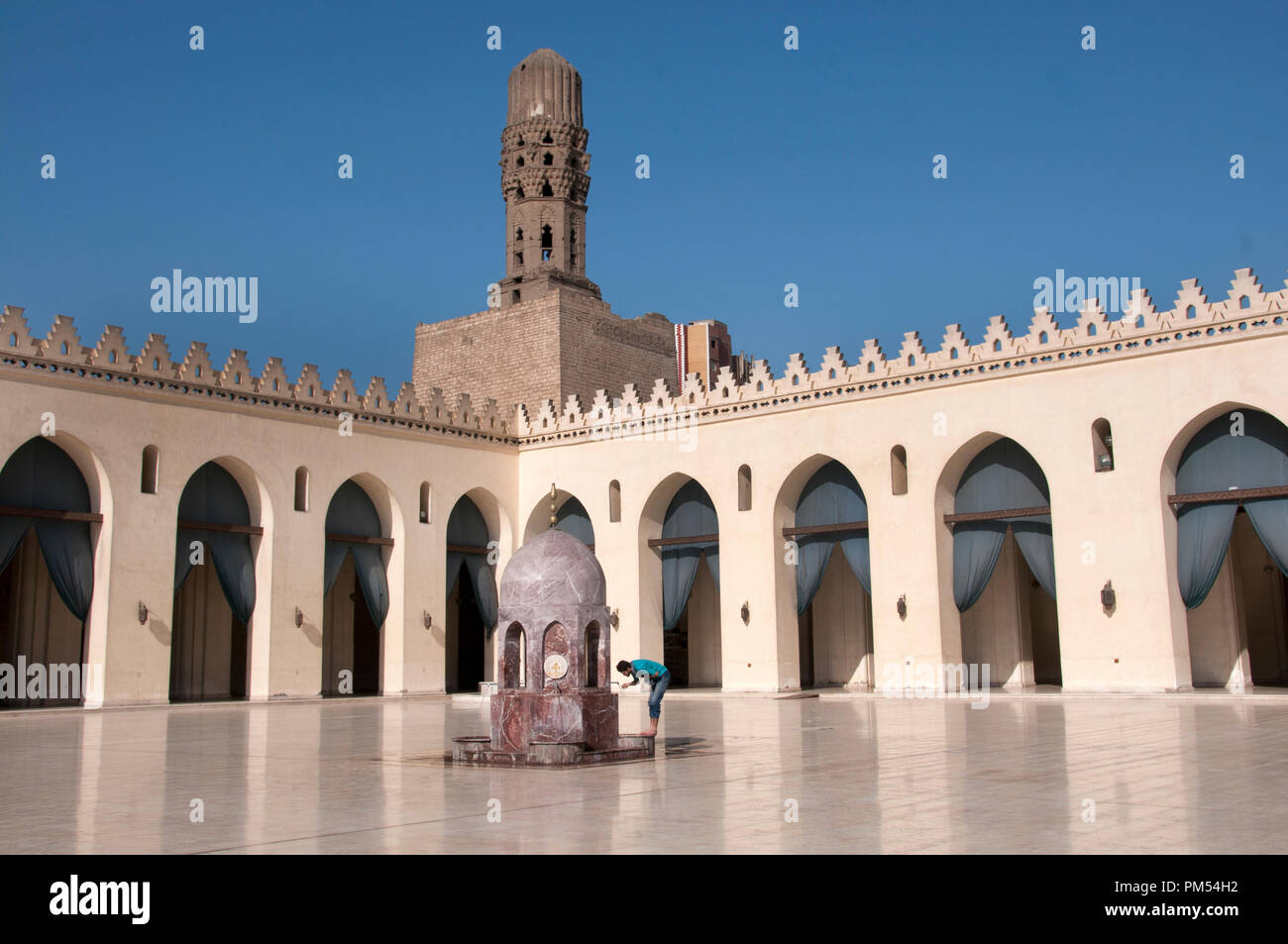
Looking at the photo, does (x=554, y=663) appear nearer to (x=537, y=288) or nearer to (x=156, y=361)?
(x=156, y=361)

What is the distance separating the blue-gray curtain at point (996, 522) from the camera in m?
22.0

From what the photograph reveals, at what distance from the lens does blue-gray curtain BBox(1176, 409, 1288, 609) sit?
778 inches

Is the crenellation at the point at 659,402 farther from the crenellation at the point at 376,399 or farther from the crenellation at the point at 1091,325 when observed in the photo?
the crenellation at the point at 1091,325

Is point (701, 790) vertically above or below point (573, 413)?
below

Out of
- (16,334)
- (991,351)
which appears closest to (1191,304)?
(991,351)

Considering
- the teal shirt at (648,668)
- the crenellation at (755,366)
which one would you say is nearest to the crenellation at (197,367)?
the crenellation at (755,366)

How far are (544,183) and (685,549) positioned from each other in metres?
11.0

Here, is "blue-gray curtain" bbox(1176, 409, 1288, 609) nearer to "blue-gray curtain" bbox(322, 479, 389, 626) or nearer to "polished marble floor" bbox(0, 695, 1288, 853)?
"polished marble floor" bbox(0, 695, 1288, 853)

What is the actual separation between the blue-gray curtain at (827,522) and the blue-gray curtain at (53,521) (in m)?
12.9

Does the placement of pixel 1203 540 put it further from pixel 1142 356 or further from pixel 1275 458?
pixel 1142 356

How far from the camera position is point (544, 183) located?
31.8 metres

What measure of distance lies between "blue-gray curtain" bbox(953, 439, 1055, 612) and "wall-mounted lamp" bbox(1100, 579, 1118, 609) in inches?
52.2
